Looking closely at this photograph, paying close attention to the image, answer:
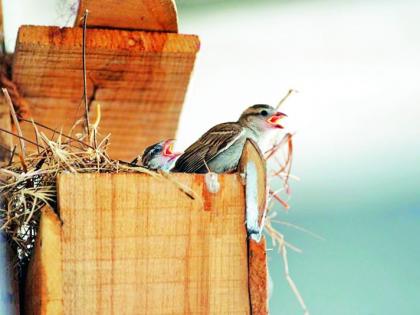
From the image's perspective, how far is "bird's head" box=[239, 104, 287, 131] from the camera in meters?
5.86

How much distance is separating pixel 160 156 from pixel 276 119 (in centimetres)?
73

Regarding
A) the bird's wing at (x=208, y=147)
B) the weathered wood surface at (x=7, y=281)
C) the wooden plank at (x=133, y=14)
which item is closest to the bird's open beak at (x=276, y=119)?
the bird's wing at (x=208, y=147)

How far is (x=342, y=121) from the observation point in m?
6.83

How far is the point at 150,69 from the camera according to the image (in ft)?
15.4

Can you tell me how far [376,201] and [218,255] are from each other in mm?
3169

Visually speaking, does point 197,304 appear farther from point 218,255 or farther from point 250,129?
point 250,129

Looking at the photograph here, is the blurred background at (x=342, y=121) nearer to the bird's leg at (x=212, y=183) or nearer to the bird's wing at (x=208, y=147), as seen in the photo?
the bird's wing at (x=208, y=147)

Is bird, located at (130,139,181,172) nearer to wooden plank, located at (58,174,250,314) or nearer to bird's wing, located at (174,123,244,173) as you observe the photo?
bird's wing, located at (174,123,244,173)

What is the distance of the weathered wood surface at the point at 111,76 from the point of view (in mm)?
4516

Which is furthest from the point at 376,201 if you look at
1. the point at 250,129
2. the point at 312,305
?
the point at 250,129

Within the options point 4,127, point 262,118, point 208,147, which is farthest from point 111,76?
point 262,118

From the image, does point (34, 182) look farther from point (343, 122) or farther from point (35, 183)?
point (343, 122)

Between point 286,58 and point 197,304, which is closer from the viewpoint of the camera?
point 197,304

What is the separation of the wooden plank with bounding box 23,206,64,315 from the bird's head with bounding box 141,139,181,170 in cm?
181
